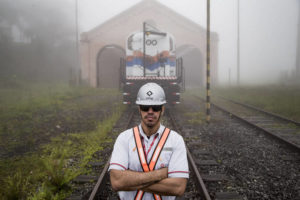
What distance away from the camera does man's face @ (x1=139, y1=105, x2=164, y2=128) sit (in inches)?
78.3

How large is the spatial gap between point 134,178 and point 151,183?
14 centimetres

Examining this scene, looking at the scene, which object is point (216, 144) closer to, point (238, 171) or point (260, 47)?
point (238, 171)

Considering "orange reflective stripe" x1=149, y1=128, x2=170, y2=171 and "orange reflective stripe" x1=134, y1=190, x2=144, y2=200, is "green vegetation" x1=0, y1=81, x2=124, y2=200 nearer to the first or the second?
"orange reflective stripe" x1=134, y1=190, x2=144, y2=200

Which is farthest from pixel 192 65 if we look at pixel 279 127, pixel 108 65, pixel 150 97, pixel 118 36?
pixel 150 97

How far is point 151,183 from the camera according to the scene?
1.89m

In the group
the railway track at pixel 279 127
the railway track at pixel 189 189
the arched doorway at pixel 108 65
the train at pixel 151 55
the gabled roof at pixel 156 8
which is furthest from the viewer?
the arched doorway at pixel 108 65

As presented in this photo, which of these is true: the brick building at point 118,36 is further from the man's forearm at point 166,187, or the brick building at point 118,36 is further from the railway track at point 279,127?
the man's forearm at point 166,187

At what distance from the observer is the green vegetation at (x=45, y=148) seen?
370 cm

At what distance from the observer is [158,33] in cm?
1113

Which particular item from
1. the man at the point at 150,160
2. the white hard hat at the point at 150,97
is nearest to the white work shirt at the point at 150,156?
the man at the point at 150,160

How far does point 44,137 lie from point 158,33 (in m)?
6.96

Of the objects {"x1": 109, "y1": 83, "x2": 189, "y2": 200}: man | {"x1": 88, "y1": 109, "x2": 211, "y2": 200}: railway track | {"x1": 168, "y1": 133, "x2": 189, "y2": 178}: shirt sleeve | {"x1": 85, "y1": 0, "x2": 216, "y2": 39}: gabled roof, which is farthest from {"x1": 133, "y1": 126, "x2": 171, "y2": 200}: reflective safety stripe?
{"x1": 85, "y1": 0, "x2": 216, "y2": 39}: gabled roof

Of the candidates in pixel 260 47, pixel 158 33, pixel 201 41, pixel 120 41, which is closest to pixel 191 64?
pixel 201 41

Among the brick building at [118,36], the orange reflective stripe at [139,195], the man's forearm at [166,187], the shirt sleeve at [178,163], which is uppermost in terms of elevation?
the brick building at [118,36]
